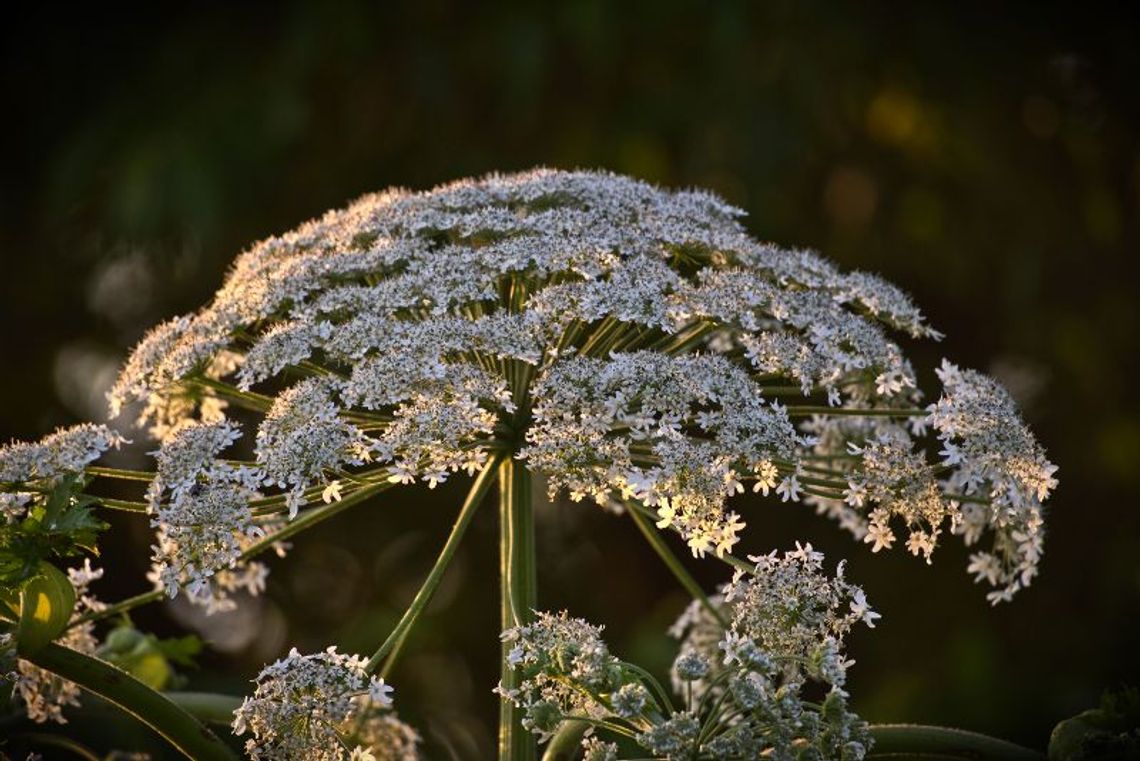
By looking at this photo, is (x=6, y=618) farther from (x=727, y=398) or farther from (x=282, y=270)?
(x=727, y=398)

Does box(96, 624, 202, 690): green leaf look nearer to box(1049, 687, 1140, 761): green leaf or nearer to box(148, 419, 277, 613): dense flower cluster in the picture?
box(148, 419, 277, 613): dense flower cluster

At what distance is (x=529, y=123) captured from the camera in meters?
10.1

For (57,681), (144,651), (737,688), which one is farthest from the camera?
(144,651)

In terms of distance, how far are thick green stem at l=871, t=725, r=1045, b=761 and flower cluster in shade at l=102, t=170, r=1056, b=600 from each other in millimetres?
343

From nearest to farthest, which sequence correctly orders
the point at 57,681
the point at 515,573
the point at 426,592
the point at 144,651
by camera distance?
the point at 426,592, the point at 515,573, the point at 57,681, the point at 144,651

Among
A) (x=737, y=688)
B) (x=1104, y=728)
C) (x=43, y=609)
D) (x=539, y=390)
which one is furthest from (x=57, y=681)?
(x=1104, y=728)

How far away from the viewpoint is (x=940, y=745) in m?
2.76

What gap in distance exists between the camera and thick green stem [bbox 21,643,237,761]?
2.64 m

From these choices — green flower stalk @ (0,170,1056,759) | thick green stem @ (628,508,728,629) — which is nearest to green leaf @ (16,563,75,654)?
green flower stalk @ (0,170,1056,759)

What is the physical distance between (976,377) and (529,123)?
723cm

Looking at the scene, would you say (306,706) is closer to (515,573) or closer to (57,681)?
(515,573)

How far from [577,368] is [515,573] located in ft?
1.62

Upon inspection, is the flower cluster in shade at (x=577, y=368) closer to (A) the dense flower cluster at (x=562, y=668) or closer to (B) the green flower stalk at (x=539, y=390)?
(B) the green flower stalk at (x=539, y=390)

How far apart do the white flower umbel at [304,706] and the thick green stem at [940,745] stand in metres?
0.96
